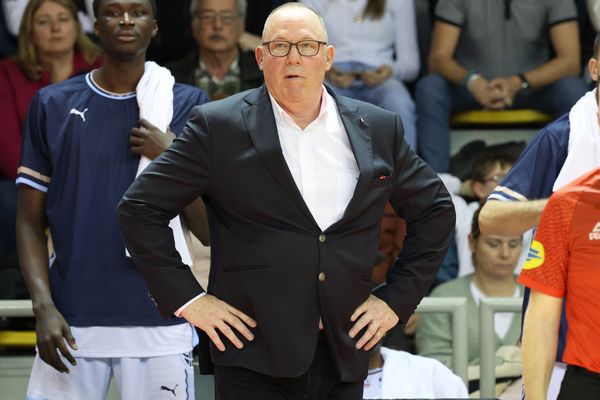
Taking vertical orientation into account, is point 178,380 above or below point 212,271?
below

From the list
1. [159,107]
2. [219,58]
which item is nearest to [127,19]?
[159,107]

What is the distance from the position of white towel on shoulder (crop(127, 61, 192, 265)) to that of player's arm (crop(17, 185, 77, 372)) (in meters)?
0.38

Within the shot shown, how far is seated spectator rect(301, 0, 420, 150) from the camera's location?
265 inches

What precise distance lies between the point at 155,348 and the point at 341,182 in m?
0.96

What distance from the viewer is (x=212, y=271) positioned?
334cm

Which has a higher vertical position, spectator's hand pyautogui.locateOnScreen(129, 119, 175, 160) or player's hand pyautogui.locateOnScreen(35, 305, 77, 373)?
spectator's hand pyautogui.locateOnScreen(129, 119, 175, 160)

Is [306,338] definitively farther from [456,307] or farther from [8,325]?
[8,325]

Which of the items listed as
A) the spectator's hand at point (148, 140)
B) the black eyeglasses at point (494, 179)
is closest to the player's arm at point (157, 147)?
the spectator's hand at point (148, 140)

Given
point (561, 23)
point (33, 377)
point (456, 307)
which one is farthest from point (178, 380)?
point (561, 23)

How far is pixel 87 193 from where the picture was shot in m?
3.93

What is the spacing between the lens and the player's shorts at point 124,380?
3.90 meters

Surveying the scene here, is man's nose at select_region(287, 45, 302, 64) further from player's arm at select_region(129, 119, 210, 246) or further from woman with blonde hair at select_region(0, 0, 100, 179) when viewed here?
woman with blonde hair at select_region(0, 0, 100, 179)

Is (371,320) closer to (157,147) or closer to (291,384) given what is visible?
(291,384)

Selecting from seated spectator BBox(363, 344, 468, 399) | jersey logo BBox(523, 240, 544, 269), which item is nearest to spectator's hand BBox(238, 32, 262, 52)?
seated spectator BBox(363, 344, 468, 399)
